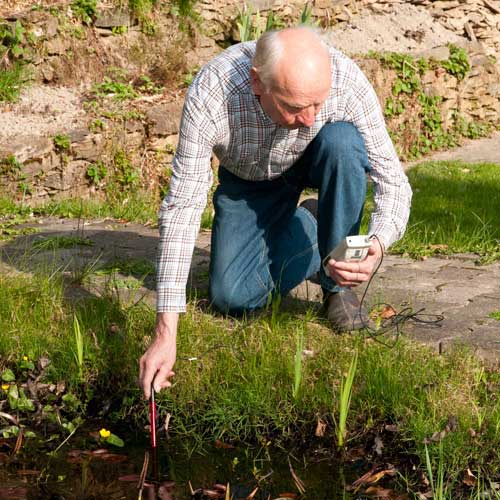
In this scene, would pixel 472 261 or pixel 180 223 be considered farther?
pixel 472 261

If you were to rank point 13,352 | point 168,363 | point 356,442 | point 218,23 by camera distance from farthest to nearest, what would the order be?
point 218,23
point 13,352
point 356,442
point 168,363

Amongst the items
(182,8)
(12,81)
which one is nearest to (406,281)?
(12,81)

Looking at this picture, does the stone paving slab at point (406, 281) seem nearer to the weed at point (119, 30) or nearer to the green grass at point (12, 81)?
the green grass at point (12, 81)

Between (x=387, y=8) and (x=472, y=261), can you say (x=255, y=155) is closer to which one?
(x=472, y=261)

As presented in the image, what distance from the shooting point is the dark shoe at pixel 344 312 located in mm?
3912

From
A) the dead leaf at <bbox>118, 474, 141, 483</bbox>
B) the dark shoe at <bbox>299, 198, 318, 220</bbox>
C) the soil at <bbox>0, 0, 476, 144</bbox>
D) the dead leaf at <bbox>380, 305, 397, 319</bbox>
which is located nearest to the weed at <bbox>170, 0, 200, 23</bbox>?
the soil at <bbox>0, 0, 476, 144</bbox>

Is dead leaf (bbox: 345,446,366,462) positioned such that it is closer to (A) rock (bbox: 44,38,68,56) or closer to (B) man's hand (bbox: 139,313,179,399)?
(B) man's hand (bbox: 139,313,179,399)

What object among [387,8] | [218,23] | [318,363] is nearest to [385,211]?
[318,363]

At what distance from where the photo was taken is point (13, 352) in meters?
3.83

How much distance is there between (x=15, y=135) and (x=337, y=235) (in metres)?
4.06

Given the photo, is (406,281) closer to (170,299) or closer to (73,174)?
(170,299)

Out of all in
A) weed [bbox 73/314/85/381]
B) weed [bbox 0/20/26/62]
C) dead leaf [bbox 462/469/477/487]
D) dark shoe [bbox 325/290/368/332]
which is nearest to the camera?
dead leaf [bbox 462/469/477/487]

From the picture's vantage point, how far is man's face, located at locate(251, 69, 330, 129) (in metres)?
3.24

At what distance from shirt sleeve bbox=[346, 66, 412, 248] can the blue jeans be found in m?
0.05
